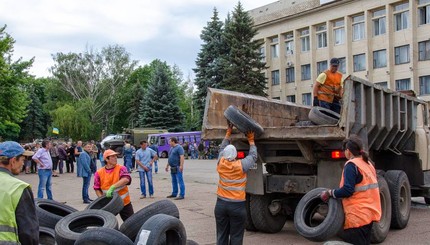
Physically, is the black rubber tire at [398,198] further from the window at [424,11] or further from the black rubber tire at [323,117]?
the window at [424,11]

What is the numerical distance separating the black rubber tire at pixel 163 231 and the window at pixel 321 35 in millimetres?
49162

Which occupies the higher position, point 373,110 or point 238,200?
point 373,110

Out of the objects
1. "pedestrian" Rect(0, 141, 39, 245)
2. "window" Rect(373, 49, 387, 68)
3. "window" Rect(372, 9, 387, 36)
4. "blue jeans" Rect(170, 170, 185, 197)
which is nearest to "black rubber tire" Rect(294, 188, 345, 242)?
"pedestrian" Rect(0, 141, 39, 245)

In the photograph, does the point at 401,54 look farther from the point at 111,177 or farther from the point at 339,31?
the point at 111,177

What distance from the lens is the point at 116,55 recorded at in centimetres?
7206

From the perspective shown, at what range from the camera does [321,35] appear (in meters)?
52.9

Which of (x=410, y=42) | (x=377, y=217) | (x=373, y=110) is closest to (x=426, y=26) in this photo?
(x=410, y=42)

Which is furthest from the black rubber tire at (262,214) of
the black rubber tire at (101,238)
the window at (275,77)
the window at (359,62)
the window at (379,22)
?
the window at (275,77)

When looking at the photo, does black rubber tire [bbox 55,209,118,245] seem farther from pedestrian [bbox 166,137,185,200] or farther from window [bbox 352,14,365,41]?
window [bbox 352,14,365,41]

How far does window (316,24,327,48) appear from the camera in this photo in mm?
52438

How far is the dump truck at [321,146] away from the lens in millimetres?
7648

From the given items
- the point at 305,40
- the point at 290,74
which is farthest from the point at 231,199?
the point at 290,74

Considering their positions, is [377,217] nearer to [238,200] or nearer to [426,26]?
[238,200]

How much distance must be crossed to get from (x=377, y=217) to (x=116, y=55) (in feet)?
228
